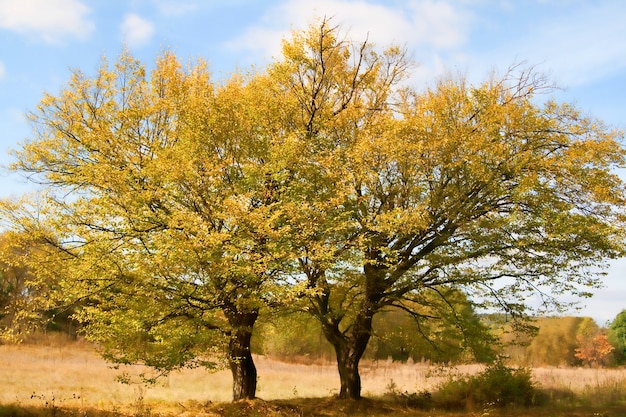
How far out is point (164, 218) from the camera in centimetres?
1642

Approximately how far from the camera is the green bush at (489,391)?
2323 cm

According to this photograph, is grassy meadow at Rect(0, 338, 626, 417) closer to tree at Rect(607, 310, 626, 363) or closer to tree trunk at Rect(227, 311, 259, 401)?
tree trunk at Rect(227, 311, 259, 401)

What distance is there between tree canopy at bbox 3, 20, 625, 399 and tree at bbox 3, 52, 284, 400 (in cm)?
8

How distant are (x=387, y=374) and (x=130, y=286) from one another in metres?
26.8

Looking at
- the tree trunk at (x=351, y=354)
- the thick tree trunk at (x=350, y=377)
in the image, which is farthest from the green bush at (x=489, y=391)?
the tree trunk at (x=351, y=354)

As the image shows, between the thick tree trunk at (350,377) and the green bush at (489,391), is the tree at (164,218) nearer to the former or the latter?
the thick tree trunk at (350,377)

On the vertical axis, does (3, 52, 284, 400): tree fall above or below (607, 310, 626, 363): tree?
above

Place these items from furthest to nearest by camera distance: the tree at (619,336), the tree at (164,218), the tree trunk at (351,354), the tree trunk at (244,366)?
the tree at (619,336) < the tree trunk at (351,354) < the tree trunk at (244,366) < the tree at (164,218)

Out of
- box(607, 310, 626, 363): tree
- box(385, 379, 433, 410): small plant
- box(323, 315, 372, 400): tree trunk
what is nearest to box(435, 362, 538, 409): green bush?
box(385, 379, 433, 410): small plant

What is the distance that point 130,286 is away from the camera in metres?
15.2

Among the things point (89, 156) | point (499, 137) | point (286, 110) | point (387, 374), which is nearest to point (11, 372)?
point (89, 156)

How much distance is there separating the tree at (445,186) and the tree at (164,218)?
2.20m

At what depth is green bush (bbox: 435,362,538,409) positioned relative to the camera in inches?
915

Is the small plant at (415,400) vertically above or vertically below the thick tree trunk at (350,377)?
below
